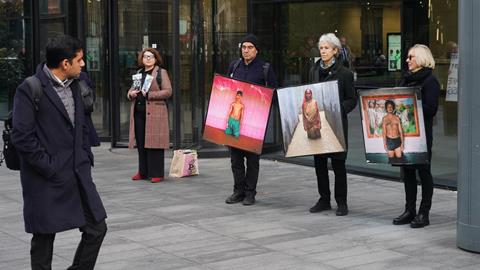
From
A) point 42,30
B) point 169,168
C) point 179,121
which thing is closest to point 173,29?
point 179,121

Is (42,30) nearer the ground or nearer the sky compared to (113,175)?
nearer the sky

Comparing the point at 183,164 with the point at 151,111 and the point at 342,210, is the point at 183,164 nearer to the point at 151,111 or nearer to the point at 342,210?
the point at 151,111

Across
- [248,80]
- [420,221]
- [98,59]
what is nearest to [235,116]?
[248,80]

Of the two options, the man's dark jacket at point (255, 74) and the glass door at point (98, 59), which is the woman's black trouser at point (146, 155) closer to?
the man's dark jacket at point (255, 74)

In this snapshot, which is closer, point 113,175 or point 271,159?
point 113,175

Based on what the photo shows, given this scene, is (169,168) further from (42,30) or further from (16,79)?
(16,79)

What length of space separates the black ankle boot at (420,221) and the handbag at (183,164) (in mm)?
3832

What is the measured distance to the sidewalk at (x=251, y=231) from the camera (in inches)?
259

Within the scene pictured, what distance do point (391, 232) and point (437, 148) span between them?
125 inches

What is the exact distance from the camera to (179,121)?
41.5 feet

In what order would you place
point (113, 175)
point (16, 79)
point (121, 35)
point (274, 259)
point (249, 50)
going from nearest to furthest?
point (274, 259), point (249, 50), point (113, 175), point (121, 35), point (16, 79)

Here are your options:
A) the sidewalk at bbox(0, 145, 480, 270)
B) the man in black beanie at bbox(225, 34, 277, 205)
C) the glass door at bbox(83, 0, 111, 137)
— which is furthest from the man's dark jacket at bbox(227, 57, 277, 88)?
the glass door at bbox(83, 0, 111, 137)

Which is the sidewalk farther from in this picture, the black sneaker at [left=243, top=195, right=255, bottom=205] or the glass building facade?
the glass building facade

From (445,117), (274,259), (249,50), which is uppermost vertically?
(249,50)
